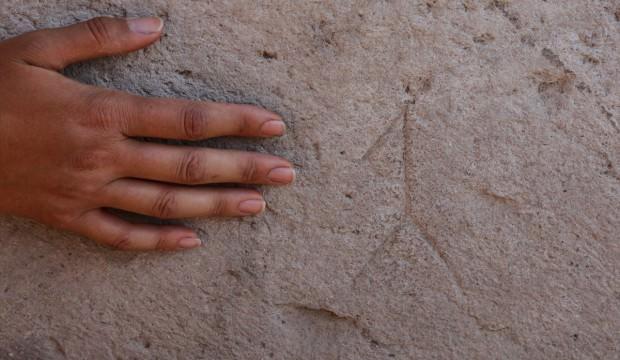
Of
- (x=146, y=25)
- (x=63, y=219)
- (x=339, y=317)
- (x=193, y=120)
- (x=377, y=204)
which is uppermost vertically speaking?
(x=146, y=25)

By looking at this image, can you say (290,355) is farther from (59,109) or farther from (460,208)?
(59,109)

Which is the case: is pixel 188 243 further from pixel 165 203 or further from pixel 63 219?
pixel 63 219

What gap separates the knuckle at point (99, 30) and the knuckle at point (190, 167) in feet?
0.83

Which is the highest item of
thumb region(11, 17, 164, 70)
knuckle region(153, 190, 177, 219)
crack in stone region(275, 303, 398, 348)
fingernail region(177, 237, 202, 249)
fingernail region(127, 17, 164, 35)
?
fingernail region(127, 17, 164, 35)

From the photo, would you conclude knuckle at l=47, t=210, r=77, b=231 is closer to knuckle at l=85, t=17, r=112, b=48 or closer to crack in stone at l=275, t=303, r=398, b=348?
knuckle at l=85, t=17, r=112, b=48

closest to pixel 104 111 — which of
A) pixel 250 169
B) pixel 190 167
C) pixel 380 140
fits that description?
pixel 190 167

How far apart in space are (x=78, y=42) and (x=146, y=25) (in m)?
0.13

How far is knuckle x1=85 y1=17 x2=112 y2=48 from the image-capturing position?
47.6 inches

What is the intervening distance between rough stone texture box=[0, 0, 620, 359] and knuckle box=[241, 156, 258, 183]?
0.07 metres

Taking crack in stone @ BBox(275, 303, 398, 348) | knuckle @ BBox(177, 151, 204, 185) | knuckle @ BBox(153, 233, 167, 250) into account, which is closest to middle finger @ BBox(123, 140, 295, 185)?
knuckle @ BBox(177, 151, 204, 185)

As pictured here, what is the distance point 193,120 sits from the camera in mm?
1195

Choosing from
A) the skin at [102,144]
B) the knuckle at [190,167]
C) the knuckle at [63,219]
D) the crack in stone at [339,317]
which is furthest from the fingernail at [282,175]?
the knuckle at [63,219]

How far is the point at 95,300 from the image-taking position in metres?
1.38

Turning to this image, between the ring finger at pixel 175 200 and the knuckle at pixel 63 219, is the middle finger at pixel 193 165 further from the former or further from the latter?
the knuckle at pixel 63 219
